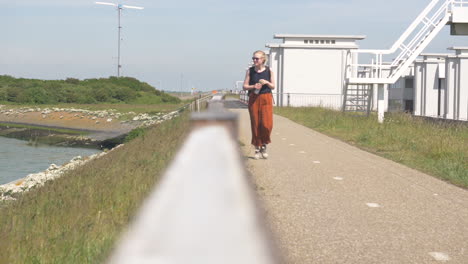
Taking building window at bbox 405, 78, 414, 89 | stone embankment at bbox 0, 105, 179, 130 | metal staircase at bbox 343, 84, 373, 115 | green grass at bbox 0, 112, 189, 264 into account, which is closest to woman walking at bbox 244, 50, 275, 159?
green grass at bbox 0, 112, 189, 264

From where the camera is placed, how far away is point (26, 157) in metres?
31.0

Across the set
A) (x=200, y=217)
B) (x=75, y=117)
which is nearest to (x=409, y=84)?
(x=75, y=117)

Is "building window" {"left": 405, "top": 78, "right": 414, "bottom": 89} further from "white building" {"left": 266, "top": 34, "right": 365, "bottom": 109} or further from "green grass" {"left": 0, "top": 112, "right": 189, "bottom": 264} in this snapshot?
"green grass" {"left": 0, "top": 112, "right": 189, "bottom": 264}

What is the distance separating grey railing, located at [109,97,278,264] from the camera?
876 millimetres

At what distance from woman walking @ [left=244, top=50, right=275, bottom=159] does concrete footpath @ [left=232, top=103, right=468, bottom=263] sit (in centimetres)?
68

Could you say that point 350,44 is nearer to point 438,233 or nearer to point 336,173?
point 336,173

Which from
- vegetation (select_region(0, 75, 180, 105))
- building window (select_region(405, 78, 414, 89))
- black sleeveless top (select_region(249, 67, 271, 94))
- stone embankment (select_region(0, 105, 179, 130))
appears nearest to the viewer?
black sleeveless top (select_region(249, 67, 271, 94))

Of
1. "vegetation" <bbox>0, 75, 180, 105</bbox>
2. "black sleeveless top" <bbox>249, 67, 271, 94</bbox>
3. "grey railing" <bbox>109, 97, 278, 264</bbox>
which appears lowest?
"grey railing" <bbox>109, 97, 278, 264</bbox>

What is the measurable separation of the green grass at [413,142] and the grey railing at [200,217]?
8.24 metres

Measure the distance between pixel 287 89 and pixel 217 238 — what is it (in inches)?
1787

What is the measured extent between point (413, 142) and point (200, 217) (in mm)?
13746

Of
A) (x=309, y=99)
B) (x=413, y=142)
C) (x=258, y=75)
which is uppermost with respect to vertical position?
(x=309, y=99)

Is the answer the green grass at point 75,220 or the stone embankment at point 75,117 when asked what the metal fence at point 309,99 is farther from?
the green grass at point 75,220

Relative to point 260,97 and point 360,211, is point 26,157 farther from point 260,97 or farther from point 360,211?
point 360,211
